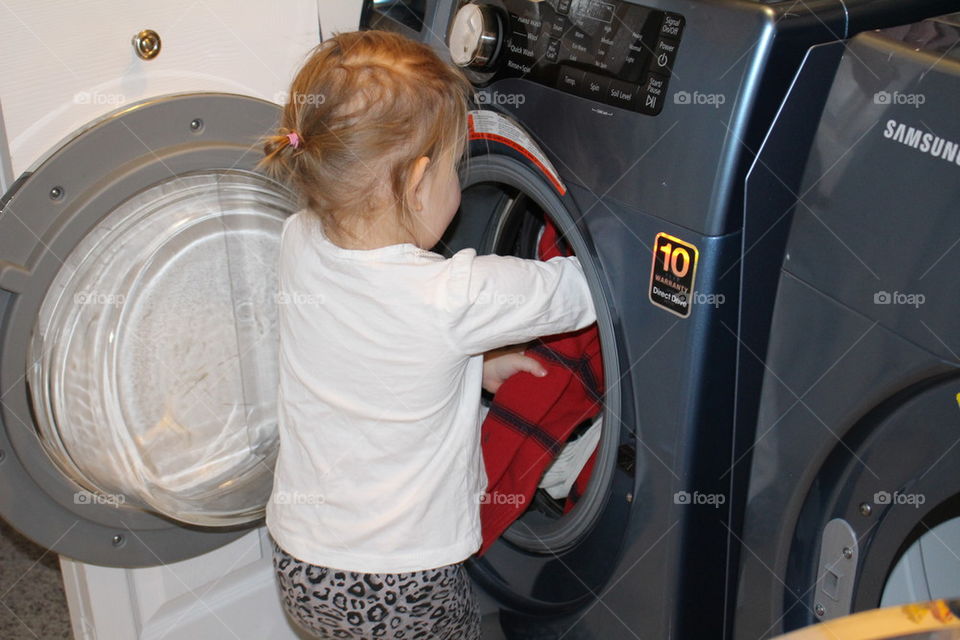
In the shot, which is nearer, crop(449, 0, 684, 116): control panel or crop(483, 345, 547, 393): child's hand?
crop(449, 0, 684, 116): control panel

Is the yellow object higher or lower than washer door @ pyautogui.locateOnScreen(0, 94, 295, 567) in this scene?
higher

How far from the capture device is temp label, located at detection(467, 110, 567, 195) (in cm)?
94

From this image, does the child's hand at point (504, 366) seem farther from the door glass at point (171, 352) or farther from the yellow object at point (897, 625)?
the yellow object at point (897, 625)

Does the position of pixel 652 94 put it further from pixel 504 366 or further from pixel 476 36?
pixel 504 366

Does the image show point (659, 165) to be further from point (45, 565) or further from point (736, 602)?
point (45, 565)

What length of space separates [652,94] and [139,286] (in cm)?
60

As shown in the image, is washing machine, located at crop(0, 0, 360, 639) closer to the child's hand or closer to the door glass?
the door glass

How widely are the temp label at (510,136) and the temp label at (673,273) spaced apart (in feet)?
0.45

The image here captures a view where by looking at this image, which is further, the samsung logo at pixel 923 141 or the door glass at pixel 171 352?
the door glass at pixel 171 352

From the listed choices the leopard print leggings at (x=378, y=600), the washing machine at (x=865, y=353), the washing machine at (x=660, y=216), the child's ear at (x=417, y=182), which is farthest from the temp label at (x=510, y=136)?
the leopard print leggings at (x=378, y=600)

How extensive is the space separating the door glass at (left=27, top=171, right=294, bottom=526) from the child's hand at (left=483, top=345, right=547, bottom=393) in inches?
10.3

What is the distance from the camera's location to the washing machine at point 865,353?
0.68 m

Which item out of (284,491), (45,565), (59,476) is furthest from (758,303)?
(45,565)

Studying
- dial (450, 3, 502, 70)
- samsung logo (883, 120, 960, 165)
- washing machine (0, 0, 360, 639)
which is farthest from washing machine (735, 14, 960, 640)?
washing machine (0, 0, 360, 639)
